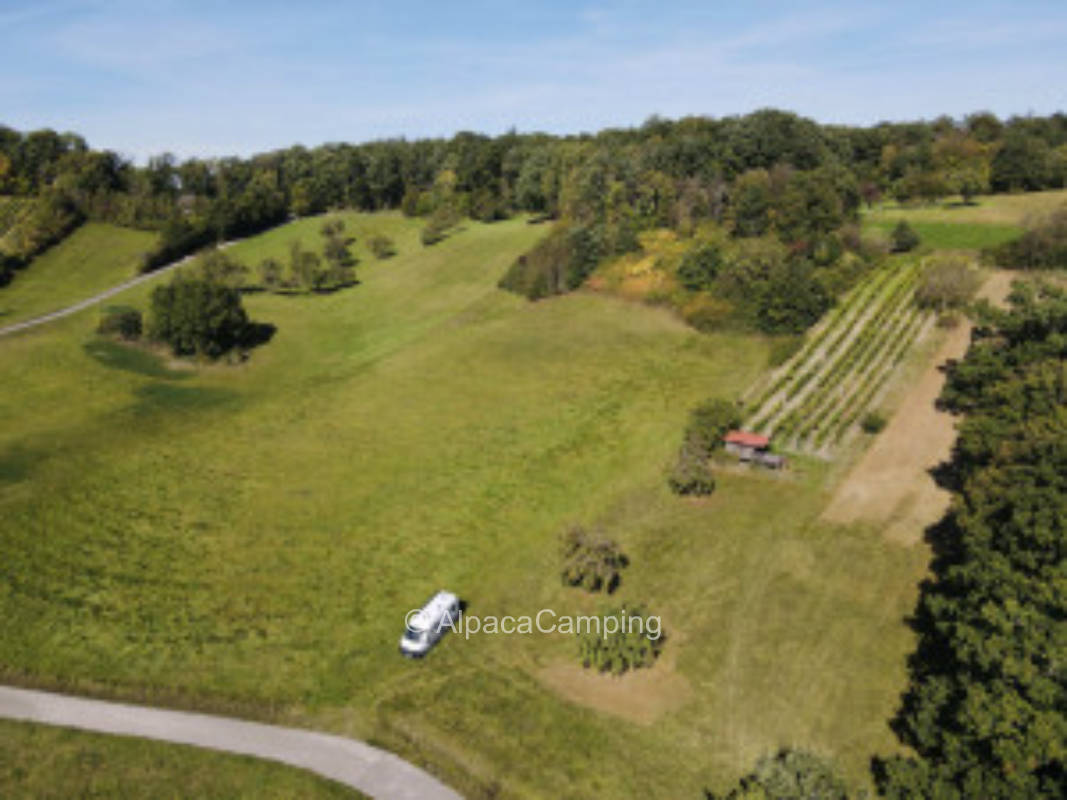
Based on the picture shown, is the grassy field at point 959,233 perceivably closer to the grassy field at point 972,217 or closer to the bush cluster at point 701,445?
the grassy field at point 972,217

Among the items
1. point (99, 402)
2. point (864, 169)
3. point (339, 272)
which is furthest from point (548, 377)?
point (864, 169)

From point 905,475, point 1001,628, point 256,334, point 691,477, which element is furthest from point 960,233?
point 256,334

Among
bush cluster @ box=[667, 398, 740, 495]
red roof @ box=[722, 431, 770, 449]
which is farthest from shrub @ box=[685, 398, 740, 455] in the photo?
red roof @ box=[722, 431, 770, 449]

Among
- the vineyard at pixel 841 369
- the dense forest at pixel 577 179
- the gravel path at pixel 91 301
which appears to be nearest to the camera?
the vineyard at pixel 841 369

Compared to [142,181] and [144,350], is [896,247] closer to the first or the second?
[144,350]

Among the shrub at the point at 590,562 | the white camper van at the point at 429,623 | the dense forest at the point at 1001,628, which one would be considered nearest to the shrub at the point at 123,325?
the white camper van at the point at 429,623

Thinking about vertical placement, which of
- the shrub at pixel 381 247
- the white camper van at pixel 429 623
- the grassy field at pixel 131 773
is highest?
the shrub at pixel 381 247

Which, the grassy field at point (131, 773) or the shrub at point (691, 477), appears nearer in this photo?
the grassy field at point (131, 773)

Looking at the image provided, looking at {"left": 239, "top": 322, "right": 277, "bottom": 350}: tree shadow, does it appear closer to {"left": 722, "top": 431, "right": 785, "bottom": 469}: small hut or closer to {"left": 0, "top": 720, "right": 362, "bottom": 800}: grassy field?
{"left": 0, "top": 720, "right": 362, "bottom": 800}: grassy field
